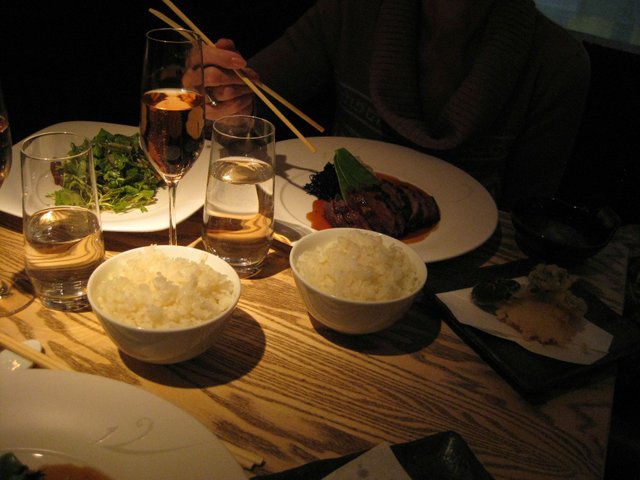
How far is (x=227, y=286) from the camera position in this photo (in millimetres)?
1176

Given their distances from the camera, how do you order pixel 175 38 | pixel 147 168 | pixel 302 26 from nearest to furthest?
pixel 175 38
pixel 147 168
pixel 302 26

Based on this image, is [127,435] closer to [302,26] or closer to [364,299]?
[364,299]

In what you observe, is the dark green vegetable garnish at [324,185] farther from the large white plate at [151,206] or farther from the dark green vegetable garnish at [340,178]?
the large white plate at [151,206]

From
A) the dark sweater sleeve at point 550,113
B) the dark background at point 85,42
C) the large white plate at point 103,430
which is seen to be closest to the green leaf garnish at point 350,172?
the large white plate at point 103,430

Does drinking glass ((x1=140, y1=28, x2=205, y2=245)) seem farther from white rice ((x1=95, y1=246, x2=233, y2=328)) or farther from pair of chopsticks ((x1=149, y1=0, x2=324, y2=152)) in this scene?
white rice ((x1=95, y1=246, x2=233, y2=328))

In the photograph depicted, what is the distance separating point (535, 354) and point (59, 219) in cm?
112

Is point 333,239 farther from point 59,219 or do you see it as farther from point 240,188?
point 59,219

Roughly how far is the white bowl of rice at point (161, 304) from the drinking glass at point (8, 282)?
0.29 metres

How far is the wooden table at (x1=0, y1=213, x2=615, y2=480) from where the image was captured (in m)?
1.06

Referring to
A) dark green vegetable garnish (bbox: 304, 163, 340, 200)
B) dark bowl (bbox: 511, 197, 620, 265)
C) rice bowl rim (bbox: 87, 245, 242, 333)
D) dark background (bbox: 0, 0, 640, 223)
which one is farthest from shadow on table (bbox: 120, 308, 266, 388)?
dark background (bbox: 0, 0, 640, 223)

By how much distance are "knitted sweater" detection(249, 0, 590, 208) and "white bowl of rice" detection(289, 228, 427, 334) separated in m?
1.35

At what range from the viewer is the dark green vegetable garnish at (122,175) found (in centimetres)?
163

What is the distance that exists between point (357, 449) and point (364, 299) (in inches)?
12.6

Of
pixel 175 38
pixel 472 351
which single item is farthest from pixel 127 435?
pixel 175 38
